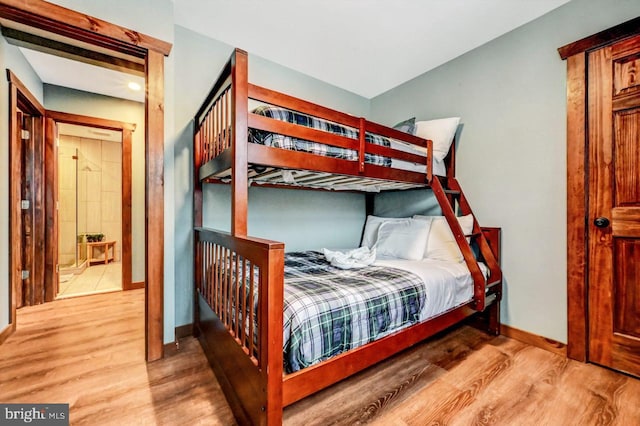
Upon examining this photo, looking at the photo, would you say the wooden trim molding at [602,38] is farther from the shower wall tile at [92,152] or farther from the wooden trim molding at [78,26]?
the shower wall tile at [92,152]

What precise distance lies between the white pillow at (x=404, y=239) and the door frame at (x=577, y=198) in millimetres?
968

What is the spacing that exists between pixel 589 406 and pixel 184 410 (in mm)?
2028

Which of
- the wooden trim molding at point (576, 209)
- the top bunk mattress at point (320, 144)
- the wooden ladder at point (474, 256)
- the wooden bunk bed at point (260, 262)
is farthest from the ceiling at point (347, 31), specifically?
the wooden ladder at point (474, 256)

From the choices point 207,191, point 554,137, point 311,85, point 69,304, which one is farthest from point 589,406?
point 69,304

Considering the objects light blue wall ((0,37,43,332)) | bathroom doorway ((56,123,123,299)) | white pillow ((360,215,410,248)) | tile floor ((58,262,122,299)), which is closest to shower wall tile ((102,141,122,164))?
bathroom doorway ((56,123,123,299))

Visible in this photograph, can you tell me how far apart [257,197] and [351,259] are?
112 centimetres

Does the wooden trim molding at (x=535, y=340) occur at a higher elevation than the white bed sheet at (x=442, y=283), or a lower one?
lower

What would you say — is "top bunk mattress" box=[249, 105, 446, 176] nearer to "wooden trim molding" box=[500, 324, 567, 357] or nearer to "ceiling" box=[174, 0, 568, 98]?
"ceiling" box=[174, 0, 568, 98]

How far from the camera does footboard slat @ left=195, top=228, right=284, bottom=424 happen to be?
94 cm

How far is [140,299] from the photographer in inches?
116

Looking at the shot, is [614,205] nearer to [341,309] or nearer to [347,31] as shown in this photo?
[341,309]

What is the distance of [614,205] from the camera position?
5.43ft

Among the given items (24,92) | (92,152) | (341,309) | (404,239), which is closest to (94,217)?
(92,152)

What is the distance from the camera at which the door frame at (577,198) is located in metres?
1.74
